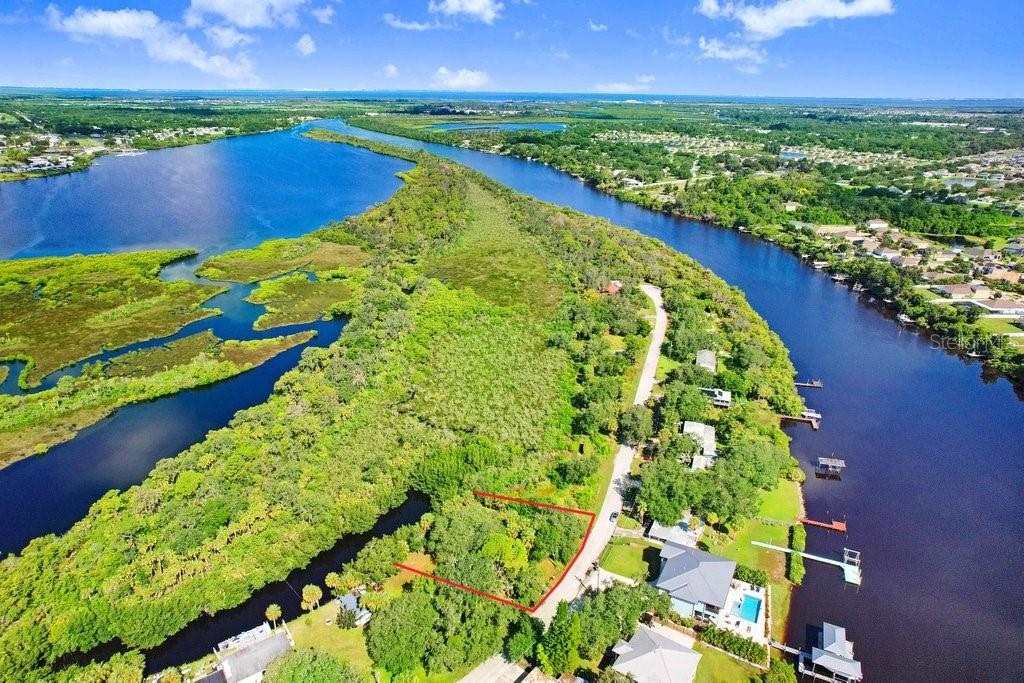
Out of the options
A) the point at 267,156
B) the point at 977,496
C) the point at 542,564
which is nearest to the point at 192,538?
the point at 542,564

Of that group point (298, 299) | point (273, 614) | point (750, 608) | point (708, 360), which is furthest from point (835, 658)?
point (298, 299)

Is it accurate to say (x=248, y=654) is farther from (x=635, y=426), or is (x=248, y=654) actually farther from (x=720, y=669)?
(x=635, y=426)

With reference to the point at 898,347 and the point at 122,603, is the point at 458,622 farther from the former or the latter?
the point at 898,347

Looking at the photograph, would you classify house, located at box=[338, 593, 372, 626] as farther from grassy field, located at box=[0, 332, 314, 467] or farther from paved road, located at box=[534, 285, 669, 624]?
grassy field, located at box=[0, 332, 314, 467]

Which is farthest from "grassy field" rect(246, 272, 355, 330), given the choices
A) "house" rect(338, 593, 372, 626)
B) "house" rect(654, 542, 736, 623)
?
"house" rect(654, 542, 736, 623)

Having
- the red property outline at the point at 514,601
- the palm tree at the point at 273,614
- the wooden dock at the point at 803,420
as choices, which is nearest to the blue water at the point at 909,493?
the wooden dock at the point at 803,420
